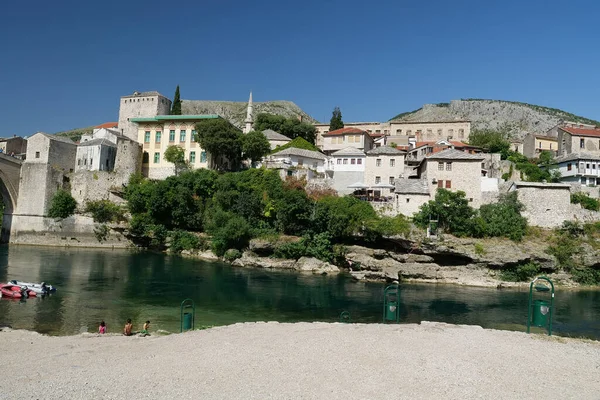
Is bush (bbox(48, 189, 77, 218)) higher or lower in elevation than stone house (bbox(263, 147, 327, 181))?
lower

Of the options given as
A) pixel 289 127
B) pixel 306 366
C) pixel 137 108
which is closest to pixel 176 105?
pixel 137 108

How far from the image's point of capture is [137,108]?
62062 mm

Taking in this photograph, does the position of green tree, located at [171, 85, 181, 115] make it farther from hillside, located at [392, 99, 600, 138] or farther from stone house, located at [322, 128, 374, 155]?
hillside, located at [392, 99, 600, 138]

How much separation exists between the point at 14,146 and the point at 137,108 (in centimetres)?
1858

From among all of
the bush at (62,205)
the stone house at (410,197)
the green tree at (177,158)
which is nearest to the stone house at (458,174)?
the stone house at (410,197)

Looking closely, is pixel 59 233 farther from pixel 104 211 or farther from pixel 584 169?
pixel 584 169

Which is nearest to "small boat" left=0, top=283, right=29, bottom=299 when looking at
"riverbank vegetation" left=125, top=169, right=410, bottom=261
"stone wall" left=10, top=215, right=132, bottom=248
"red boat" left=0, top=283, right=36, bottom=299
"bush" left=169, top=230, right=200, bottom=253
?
"red boat" left=0, top=283, right=36, bottom=299

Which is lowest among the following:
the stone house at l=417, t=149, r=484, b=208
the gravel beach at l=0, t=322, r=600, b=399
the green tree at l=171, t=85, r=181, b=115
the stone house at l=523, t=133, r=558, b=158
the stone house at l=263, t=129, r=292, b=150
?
the gravel beach at l=0, t=322, r=600, b=399

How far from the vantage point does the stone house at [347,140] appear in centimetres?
5797

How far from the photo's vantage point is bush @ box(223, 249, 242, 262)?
4081 centimetres

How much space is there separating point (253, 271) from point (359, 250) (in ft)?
32.0

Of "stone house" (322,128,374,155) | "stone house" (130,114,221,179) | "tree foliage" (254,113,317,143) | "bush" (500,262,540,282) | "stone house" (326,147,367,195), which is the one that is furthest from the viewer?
"tree foliage" (254,113,317,143)

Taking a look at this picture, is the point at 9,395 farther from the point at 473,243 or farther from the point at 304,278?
the point at 473,243

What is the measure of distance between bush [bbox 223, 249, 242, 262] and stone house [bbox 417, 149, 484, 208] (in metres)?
19.3
